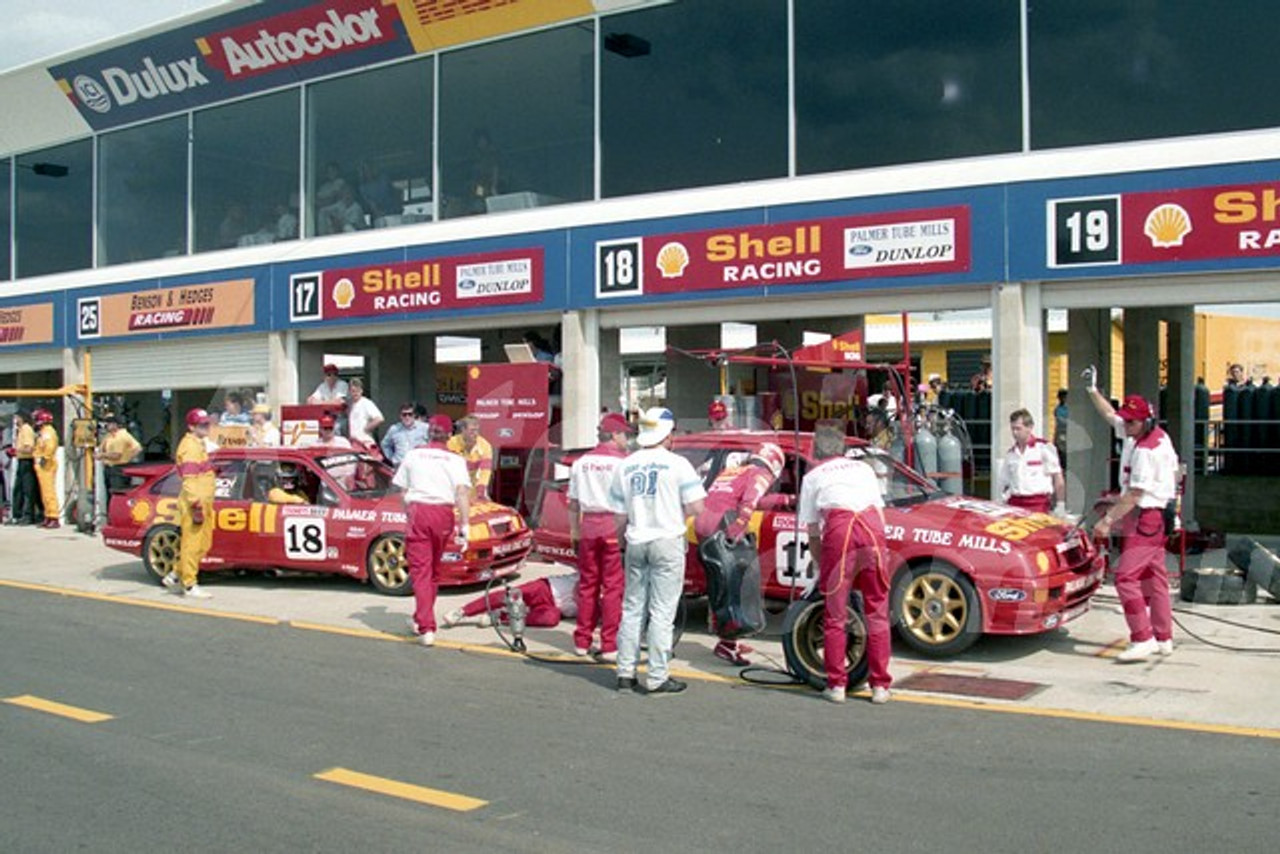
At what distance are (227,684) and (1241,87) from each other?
34.1 ft

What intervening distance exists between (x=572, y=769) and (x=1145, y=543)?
4.52 metres

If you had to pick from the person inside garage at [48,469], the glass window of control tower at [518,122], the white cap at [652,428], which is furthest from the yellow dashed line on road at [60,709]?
the person inside garage at [48,469]

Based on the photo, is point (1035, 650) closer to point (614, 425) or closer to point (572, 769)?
point (614, 425)

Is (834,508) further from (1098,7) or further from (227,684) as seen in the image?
(1098,7)

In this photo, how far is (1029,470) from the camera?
35.2 ft

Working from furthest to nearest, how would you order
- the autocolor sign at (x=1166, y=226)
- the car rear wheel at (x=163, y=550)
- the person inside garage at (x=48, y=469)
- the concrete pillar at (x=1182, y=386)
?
1. the person inside garage at (x=48, y=469)
2. the concrete pillar at (x=1182, y=386)
3. the car rear wheel at (x=163, y=550)
4. the autocolor sign at (x=1166, y=226)

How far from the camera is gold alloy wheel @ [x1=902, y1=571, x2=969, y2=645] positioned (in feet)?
27.9

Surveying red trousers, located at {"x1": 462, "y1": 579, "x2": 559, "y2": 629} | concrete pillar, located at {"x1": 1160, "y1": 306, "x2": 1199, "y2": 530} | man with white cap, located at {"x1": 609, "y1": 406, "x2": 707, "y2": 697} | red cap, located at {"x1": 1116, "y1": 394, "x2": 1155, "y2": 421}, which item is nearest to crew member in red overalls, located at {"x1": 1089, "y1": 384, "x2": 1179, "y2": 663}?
red cap, located at {"x1": 1116, "y1": 394, "x2": 1155, "y2": 421}

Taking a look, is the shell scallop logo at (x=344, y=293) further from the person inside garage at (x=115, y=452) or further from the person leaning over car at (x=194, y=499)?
the person leaning over car at (x=194, y=499)

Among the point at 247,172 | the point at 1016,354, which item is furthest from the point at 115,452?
the point at 1016,354

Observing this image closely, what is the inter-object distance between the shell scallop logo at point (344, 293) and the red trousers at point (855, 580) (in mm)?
12147

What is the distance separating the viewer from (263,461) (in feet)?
42.4

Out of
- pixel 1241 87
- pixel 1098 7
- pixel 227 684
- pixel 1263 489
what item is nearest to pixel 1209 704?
pixel 227 684

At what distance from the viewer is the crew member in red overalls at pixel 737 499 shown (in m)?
8.56
